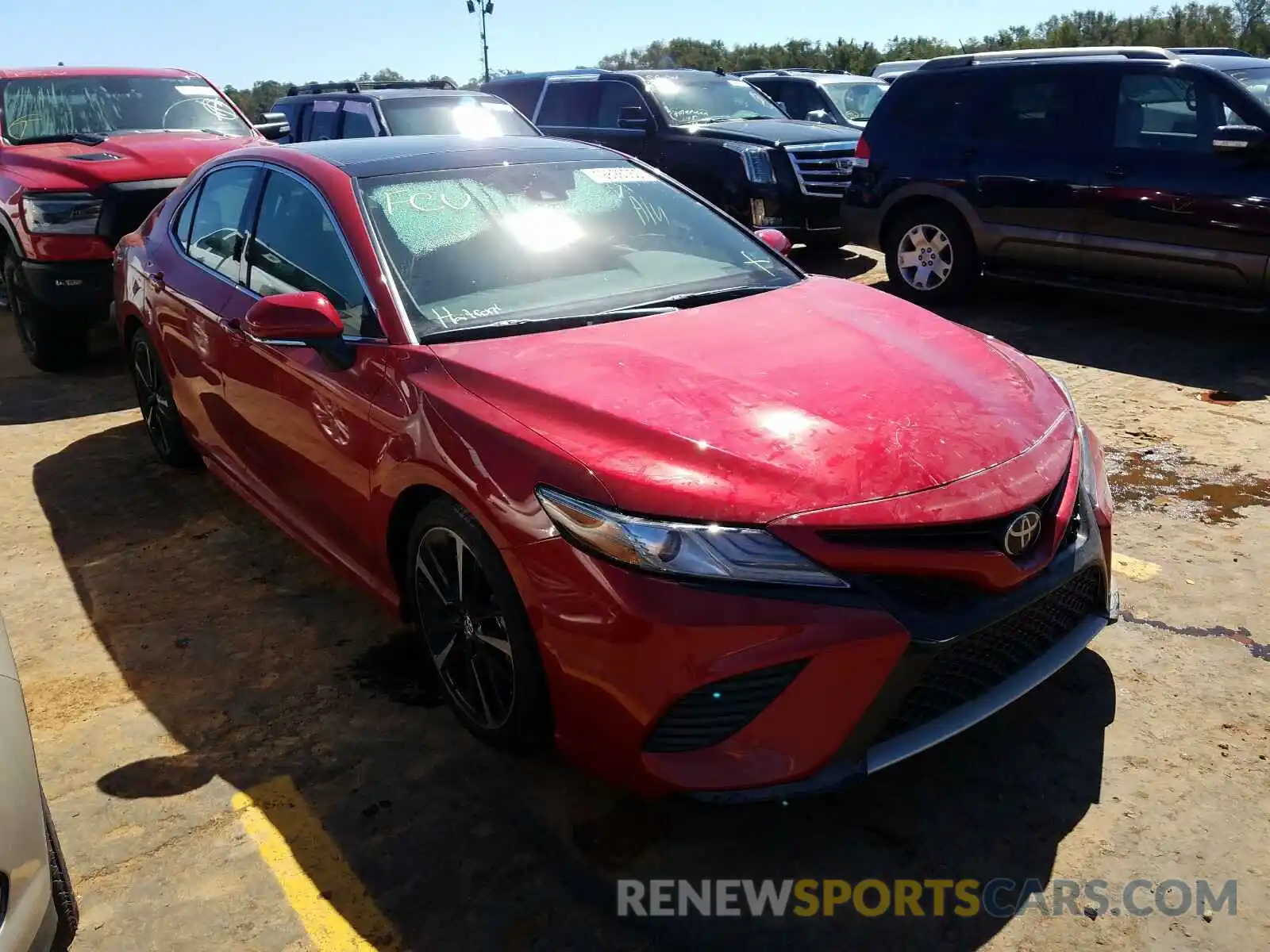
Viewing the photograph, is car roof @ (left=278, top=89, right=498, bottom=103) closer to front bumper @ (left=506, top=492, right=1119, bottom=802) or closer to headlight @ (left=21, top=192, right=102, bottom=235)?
headlight @ (left=21, top=192, right=102, bottom=235)

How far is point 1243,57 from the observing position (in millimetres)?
7246

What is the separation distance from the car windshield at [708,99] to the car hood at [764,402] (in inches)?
310

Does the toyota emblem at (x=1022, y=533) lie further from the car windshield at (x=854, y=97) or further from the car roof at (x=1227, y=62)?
the car windshield at (x=854, y=97)

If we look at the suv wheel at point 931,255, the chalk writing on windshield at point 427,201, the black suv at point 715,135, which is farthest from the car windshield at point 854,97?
the chalk writing on windshield at point 427,201

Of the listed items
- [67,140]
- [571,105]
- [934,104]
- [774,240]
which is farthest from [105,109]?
[934,104]

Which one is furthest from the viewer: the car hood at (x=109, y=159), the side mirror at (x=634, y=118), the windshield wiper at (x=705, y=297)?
the side mirror at (x=634, y=118)

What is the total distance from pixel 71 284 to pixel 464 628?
209 inches

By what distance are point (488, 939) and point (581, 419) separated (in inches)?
48.4

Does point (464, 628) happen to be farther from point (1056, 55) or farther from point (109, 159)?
point (1056, 55)

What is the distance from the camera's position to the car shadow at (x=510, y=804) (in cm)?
248

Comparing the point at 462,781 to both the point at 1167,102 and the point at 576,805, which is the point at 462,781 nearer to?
the point at 576,805

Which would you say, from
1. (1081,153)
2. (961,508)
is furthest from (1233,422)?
(961,508)

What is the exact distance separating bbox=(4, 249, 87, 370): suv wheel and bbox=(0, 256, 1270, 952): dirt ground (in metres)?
3.34

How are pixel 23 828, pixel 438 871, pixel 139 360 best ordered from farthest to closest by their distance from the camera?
pixel 139 360 < pixel 438 871 < pixel 23 828
